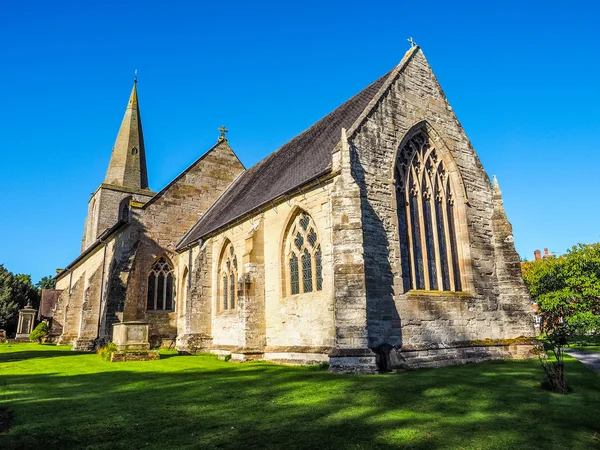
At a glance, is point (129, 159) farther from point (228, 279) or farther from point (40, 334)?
point (228, 279)

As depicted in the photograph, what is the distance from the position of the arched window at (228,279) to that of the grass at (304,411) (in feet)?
26.6

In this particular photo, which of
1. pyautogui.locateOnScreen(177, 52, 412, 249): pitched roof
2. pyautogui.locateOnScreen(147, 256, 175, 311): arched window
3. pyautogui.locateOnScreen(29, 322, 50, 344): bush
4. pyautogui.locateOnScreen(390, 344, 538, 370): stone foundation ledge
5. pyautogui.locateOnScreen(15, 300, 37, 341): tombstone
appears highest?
pyautogui.locateOnScreen(177, 52, 412, 249): pitched roof

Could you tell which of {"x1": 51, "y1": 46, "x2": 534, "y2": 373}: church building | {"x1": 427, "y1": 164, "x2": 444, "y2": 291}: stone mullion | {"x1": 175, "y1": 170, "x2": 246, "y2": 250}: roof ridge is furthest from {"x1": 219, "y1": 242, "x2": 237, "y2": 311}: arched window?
{"x1": 427, "y1": 164, "x2": 444, "y2": 291}: stone mullion

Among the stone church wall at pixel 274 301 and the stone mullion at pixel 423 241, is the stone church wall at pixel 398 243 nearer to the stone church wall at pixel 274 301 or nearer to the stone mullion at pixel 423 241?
the stone mullion at pixel 423 241

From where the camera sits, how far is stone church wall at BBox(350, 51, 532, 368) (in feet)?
43.4

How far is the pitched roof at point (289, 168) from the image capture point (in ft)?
53.1

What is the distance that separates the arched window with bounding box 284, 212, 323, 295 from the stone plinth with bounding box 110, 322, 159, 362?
20.9ft

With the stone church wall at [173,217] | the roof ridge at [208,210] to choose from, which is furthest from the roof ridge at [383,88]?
the stone church wall at [173,217]

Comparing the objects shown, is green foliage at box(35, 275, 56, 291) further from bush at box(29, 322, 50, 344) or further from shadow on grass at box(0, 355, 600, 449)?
shadow on grass at box(0, 355, 600, 449)

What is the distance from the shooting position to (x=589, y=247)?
98.5 ft

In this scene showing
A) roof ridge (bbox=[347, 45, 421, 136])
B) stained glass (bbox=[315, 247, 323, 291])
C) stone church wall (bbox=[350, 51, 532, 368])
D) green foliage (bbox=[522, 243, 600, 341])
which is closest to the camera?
stone church wall (bbox=[350, 51, 532, 368])

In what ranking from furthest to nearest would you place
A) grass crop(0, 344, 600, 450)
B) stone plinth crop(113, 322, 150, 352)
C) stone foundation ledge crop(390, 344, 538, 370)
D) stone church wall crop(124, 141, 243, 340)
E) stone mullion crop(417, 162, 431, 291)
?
stone church wall crop(124, 141, 243, 340) < stone plinth crop(113, 322, 150, 352) < stone mullion crop(417, 162, 431, 291) < stone foundation ledge crop(390, 344, 538, 370) < grass crop(0, 344, 600, 450)

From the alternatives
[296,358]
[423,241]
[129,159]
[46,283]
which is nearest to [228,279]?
[296,358]

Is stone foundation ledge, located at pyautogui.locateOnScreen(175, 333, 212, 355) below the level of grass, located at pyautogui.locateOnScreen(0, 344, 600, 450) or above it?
above
